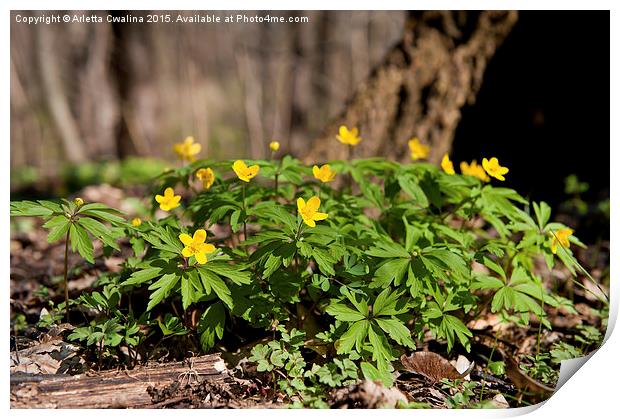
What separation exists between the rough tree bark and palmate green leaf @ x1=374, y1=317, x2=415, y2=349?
6.88 feet

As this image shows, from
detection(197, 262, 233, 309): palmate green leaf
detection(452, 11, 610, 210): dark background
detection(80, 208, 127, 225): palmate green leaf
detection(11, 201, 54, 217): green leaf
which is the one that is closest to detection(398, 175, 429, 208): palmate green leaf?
detection(197, 262, 233, 309): palmate green leaf

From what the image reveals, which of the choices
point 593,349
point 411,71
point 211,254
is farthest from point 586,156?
point 211,254

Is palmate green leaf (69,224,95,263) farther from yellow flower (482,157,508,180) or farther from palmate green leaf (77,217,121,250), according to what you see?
yellow flower (482,157,508,180)

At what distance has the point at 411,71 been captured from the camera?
4219 mm

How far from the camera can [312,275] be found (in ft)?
8.04

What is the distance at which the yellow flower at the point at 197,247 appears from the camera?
2.18m

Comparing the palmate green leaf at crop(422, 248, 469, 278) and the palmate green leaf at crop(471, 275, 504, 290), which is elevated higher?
the palmate green leaf at crop(422, 248, 469, 278)

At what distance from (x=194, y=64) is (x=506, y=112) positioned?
7282 mm

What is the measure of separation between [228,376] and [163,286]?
47 centimetres

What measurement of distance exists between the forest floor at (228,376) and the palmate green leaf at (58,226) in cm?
55

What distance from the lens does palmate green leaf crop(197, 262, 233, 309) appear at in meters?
2.15

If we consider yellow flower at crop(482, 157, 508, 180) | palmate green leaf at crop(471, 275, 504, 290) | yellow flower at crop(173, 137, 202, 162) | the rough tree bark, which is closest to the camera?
palmate green leaf at crop(471, 275, 504, 290)

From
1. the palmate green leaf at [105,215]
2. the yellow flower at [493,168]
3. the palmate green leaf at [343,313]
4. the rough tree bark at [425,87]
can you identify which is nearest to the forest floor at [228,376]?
the palmate green leaf at [343,313]
